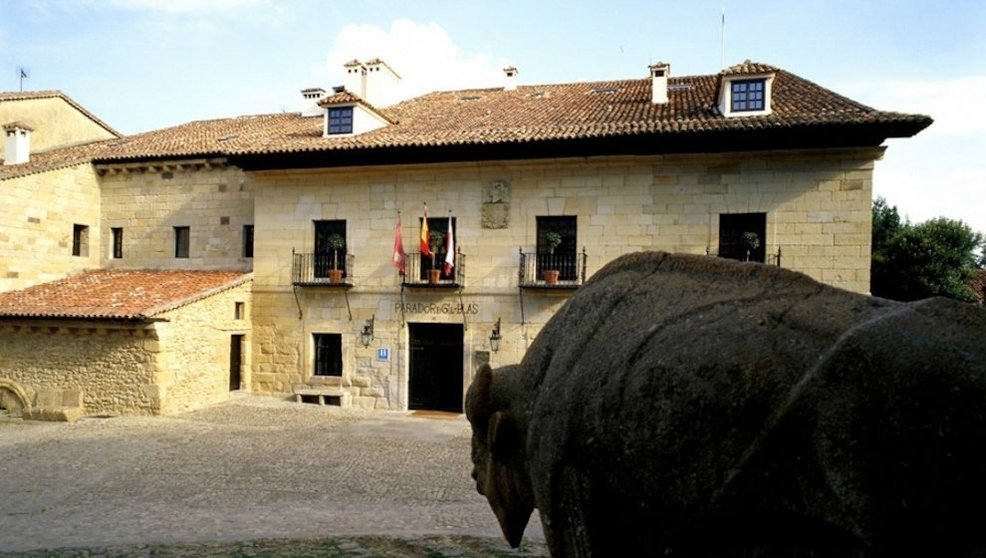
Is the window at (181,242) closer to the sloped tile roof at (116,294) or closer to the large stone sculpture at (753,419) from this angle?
the sloped tile roof at (116,294)

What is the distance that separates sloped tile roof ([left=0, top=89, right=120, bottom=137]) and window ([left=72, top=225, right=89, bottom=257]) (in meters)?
6.52

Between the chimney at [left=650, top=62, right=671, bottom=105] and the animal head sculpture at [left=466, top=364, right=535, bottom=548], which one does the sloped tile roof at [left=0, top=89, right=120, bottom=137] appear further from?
the animal head sculpture at [left=466, top=364, right=535, bottom=548]

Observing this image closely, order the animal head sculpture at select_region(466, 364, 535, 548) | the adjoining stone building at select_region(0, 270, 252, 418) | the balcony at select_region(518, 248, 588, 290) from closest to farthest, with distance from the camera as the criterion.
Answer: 1. the animal head sculpture at select_region(466, 364, 535, 548)
2. the adjoining stone building at select_region(0, 270, 252, 418)
3. the balcony at select_region(518, 248, 588, 290)

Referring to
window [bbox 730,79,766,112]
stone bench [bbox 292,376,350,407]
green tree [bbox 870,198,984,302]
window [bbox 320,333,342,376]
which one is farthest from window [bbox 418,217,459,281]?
green tree [bbox 870,198,984,302]

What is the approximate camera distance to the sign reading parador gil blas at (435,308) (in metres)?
16.6

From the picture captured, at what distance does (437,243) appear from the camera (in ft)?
55.6

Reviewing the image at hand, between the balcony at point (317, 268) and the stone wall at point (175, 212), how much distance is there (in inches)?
101

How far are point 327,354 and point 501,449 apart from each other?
15.4 meters

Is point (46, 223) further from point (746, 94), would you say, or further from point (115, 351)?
point (746, 94)

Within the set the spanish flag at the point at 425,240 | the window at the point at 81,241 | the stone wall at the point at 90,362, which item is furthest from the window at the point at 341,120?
the window at the point at 81,241

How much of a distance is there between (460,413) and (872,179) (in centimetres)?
1164

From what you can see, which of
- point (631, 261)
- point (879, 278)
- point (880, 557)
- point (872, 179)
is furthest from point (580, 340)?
point (879, 278)

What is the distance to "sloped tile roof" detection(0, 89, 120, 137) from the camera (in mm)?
22484

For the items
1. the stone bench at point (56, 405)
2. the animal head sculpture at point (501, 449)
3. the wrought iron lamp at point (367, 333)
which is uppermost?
the animal head sculpture at point (501, 449)
